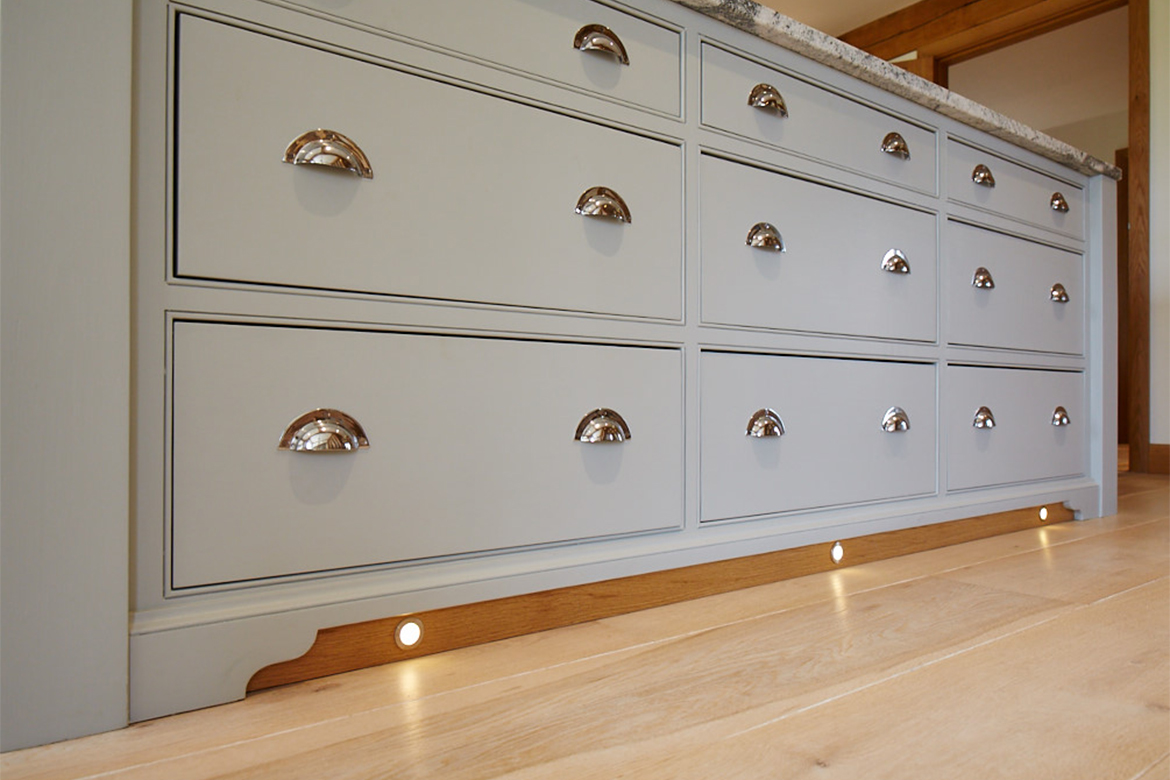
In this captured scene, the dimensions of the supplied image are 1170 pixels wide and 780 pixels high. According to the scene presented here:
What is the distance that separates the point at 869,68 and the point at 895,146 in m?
0.17

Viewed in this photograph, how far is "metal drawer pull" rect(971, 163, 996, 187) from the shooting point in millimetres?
1614

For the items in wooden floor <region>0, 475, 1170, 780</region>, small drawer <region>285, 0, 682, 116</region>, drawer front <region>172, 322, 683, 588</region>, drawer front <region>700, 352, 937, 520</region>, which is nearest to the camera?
wooden floor <region>0, 475, 1170, 780</region>

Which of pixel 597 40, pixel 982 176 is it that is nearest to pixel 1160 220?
pixel 982 176

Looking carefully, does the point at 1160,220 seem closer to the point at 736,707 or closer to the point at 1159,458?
the point at 1159,458

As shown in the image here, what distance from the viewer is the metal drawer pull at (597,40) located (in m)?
0.99

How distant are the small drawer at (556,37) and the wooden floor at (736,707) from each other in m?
0.76

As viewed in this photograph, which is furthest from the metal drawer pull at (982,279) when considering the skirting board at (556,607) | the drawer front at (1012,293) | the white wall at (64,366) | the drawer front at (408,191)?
the white wall at (64,366)

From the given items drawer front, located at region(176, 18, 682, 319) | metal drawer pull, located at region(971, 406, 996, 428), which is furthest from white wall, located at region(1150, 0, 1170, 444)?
drawer front, located at region(176, 18, 682, 319)

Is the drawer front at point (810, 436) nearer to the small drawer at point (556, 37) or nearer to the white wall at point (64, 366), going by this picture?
the small drawer at point (556, 37)

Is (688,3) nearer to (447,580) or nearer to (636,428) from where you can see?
(636,428)

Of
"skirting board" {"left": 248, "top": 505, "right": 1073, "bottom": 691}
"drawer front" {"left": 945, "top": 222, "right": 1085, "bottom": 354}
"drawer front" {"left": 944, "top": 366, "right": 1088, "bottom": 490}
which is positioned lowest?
"skirting board" {"left": 248, "top": 505, "right": 1073, "bottom": 691}

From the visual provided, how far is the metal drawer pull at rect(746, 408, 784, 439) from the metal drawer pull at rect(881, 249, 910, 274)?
0.45 meters

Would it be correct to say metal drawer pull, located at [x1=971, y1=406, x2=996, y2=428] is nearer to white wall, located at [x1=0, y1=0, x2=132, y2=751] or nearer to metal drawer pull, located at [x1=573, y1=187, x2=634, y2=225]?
metal drawer pull, located at [x1=573, y1=187, x2=634, y2=225]

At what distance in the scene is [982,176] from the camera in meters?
1.62
